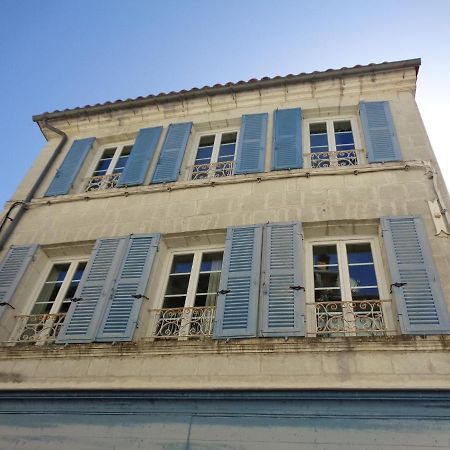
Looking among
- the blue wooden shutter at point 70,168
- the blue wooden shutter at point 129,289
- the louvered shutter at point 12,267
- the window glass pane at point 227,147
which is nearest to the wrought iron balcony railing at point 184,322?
the blue wooden shutter at point 129,289

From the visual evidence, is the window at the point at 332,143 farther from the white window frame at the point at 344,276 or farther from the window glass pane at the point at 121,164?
the window glass pane at the point at 121,164

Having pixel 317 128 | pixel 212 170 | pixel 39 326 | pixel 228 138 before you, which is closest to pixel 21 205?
pixel 39 326

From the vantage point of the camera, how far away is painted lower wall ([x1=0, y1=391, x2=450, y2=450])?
4.38 metres

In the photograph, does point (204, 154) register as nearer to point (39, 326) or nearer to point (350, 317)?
point (39, 326)

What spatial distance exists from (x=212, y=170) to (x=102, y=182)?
2.12 metres

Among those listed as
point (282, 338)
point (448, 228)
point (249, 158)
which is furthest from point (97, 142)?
point (448, 228)

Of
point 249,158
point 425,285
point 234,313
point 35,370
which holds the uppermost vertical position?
point 249,158

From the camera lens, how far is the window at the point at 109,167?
338 inches

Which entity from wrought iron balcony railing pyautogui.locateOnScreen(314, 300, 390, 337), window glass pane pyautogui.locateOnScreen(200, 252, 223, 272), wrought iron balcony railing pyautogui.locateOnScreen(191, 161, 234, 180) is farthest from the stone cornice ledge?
wrought iron balcony railing pyautogui.locateOnScreen(191, 161, 234, 180)

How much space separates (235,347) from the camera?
17.3ft

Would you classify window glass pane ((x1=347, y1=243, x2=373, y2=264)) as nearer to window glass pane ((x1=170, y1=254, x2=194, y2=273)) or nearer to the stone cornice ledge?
the stone cornice ledge

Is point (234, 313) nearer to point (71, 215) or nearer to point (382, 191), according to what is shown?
point (382, 191)

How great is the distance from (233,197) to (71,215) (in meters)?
2.83

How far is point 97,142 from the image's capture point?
962 cm
